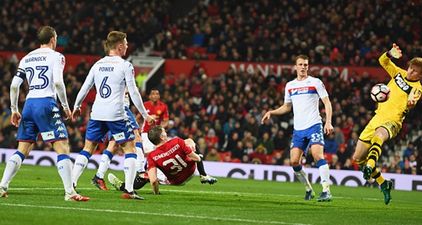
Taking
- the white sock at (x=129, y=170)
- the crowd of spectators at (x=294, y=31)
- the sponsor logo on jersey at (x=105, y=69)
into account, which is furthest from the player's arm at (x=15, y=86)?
the crowd of spectators at (x=294, y=31)

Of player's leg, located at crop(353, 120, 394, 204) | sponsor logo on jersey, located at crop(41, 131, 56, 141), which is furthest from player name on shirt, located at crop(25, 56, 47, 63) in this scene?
player's leg, located at crop(353, 120, 394, 204)

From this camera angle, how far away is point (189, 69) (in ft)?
113

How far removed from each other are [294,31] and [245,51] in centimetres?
204

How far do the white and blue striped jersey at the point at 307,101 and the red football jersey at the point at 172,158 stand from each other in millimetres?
2160

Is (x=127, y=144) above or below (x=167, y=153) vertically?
above

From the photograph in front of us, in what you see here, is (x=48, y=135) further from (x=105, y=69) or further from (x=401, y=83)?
(x=401, y=83)

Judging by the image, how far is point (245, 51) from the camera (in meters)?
34.0

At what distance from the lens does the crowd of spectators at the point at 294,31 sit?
32312 millimetres

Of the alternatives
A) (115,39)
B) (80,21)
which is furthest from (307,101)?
(80,21)

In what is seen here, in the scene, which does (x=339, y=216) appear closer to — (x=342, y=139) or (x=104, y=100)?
(x=104, y=100)

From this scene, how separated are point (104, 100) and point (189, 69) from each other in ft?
67.2

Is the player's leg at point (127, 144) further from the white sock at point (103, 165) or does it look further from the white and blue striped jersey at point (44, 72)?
the white sock at point (103, 165)

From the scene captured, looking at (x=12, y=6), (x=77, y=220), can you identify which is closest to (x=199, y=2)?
(x=12, y=6)

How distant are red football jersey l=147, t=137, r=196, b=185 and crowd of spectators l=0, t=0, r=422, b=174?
12124 millimetres
